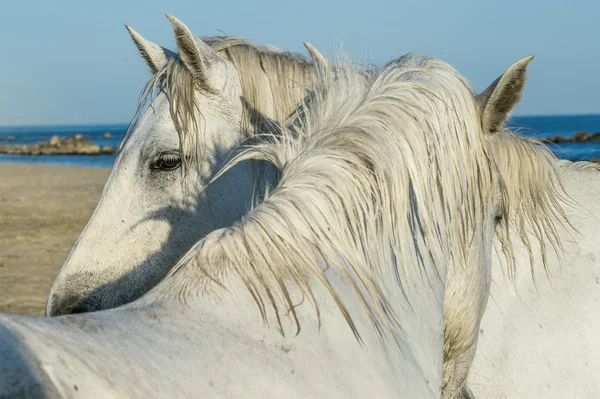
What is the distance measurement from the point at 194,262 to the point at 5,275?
8.39 metres

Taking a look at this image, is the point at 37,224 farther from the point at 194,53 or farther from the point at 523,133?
the point at 523,133

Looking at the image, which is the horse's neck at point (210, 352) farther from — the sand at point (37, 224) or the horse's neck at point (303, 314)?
the sand at point (37, 224)

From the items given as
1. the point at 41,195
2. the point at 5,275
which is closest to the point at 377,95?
the point at 5,275

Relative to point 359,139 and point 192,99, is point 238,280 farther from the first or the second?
point 192,99

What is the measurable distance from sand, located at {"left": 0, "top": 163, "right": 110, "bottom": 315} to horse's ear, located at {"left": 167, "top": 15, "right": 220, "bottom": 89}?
4.82 meters

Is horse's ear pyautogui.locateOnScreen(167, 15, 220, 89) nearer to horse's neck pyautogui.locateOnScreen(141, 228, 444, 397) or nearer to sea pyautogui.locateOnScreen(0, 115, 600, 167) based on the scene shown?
sea pyautogui.locateOnScreen(0, 115, 600, 167)

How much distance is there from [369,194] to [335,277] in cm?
27

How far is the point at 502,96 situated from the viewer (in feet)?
7.55

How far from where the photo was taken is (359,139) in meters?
2.00

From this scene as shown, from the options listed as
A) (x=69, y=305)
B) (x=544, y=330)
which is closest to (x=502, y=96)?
(x=544, y=330)

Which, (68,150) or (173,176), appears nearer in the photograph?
(173,176)

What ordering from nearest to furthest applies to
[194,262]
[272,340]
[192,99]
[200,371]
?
[200,371]
[272,340]
[194,262]
[192,99]

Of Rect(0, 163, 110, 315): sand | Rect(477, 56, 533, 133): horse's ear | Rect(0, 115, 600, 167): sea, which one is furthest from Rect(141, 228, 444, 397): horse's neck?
Rect(0, 163, 110, 315): sand

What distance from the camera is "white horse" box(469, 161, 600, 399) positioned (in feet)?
10.3
